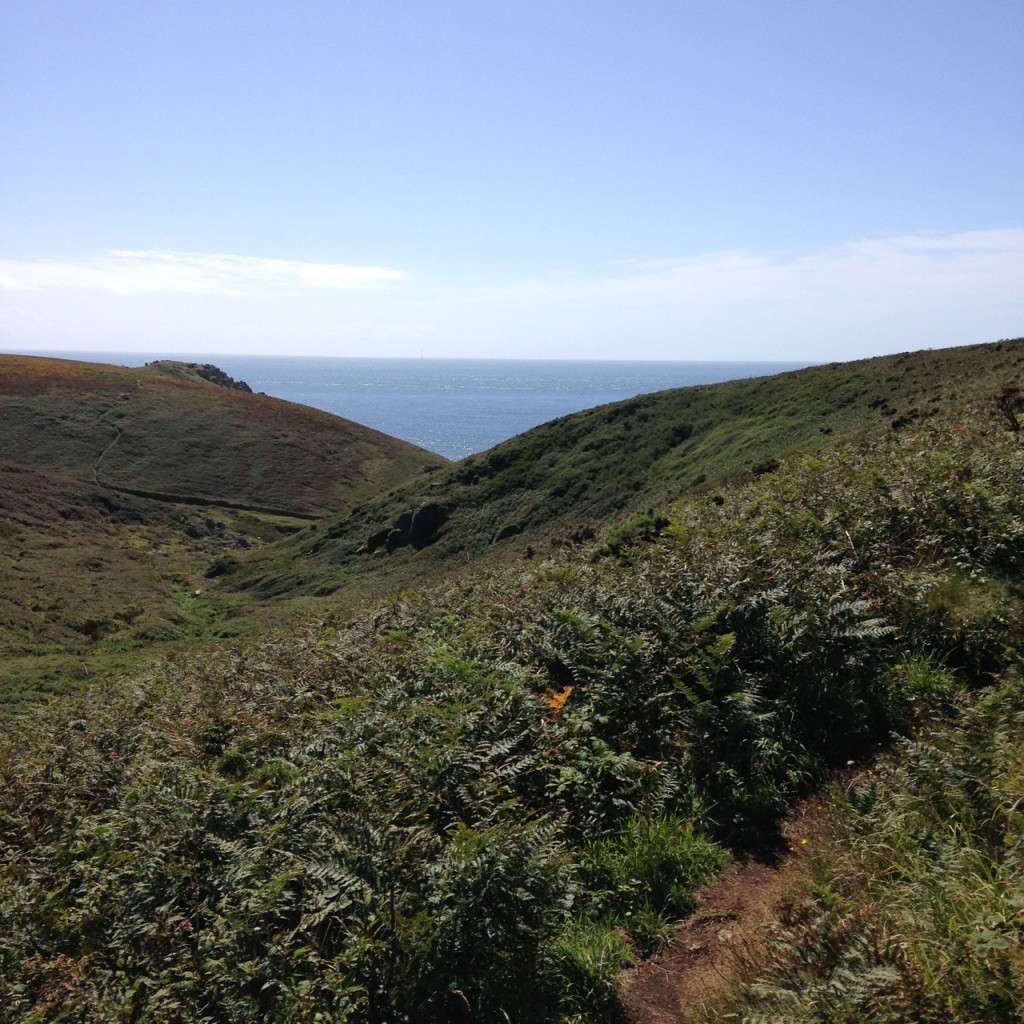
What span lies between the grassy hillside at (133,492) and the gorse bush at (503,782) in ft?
69.1

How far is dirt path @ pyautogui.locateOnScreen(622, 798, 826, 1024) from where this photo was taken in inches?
151

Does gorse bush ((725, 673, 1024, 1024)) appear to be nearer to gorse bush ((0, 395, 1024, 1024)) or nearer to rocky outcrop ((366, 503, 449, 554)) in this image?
gorse bush ((0, 395, 1024, 1024))

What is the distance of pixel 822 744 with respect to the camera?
19.1 feet

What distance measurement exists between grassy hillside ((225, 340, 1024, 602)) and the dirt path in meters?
21.2

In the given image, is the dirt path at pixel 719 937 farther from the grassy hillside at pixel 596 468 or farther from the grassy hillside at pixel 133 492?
the grassy hillside at pixel 133 492

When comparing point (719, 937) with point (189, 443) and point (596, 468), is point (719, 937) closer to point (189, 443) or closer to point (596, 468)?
point (596, 468)

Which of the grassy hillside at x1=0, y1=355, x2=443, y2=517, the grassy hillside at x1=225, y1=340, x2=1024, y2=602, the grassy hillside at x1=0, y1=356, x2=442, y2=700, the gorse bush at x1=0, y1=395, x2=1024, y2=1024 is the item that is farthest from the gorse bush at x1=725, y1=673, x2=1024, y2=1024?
the grassy hillside at x1=0, y1=355, x2=443, y2=517

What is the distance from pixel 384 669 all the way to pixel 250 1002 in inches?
196

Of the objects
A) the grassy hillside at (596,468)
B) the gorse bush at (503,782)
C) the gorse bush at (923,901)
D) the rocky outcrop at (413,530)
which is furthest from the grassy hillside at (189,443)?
the gorse bush at (923,901)

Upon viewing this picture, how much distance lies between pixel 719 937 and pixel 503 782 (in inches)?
70.7

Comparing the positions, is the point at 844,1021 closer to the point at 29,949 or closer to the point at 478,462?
the point at 29,949

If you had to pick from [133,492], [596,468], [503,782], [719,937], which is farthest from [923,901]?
[133,492]

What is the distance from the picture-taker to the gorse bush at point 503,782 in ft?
13.4

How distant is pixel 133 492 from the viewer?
73.9 metres
